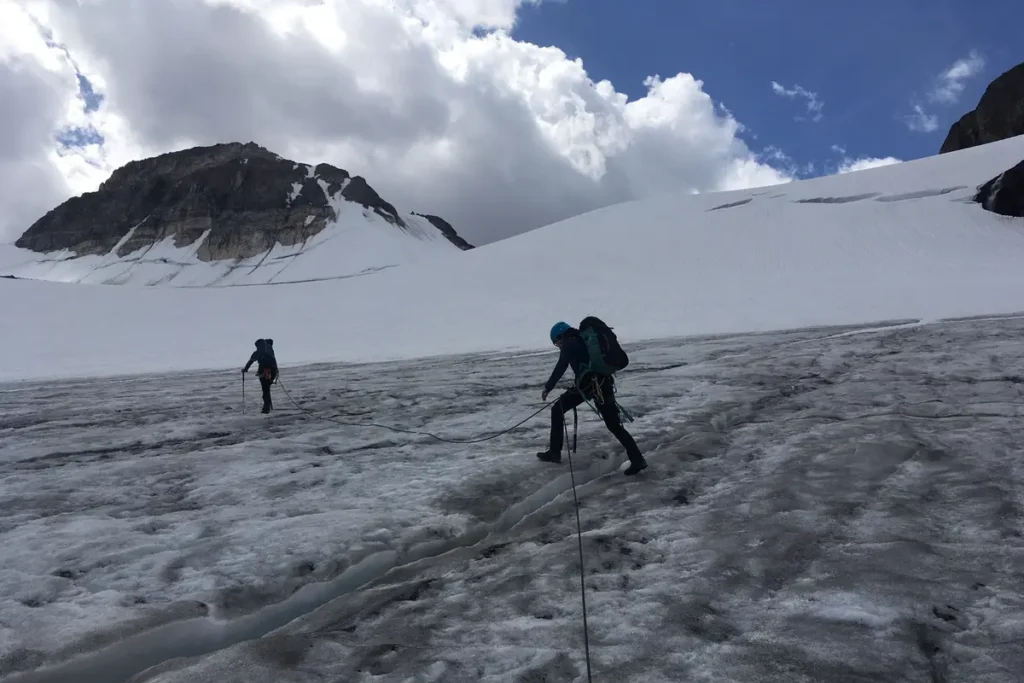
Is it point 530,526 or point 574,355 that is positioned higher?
point 574,355

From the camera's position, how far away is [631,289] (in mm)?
27719

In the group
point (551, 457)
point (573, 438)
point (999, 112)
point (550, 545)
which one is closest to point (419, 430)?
point (573, 438)

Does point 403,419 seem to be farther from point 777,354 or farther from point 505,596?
point 777,354

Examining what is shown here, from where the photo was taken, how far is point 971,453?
528 cm

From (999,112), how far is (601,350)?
3898 inches

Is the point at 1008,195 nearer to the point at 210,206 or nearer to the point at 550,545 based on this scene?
the point at 550,545

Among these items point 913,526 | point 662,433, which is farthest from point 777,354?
point 913,526

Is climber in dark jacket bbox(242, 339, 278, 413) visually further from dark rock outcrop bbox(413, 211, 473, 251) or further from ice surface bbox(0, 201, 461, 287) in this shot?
dark rock outcrop bbox(413, 211, 473, 251)

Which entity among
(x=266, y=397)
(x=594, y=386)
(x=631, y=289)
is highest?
(x=631, y=289)

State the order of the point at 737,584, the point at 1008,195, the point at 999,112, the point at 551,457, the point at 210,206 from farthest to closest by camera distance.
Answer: the point at 210,206 → the point at 999,112 → the point at 1008,195 → the point at 551,457 → the point at 737,584

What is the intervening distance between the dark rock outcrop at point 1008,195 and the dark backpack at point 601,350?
34454 mm

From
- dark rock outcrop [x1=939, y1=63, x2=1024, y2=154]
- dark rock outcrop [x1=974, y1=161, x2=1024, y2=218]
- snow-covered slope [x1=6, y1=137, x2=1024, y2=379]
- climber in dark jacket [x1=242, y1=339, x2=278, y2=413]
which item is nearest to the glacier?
climber in dark jacket [x1=242, y1=339, x2=278, y2=413]

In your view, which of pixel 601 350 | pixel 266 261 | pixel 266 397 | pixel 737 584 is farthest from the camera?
pixel 266 261

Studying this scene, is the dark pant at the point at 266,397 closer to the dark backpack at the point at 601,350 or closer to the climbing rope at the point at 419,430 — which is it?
the climbing rope at the point at 419,430
